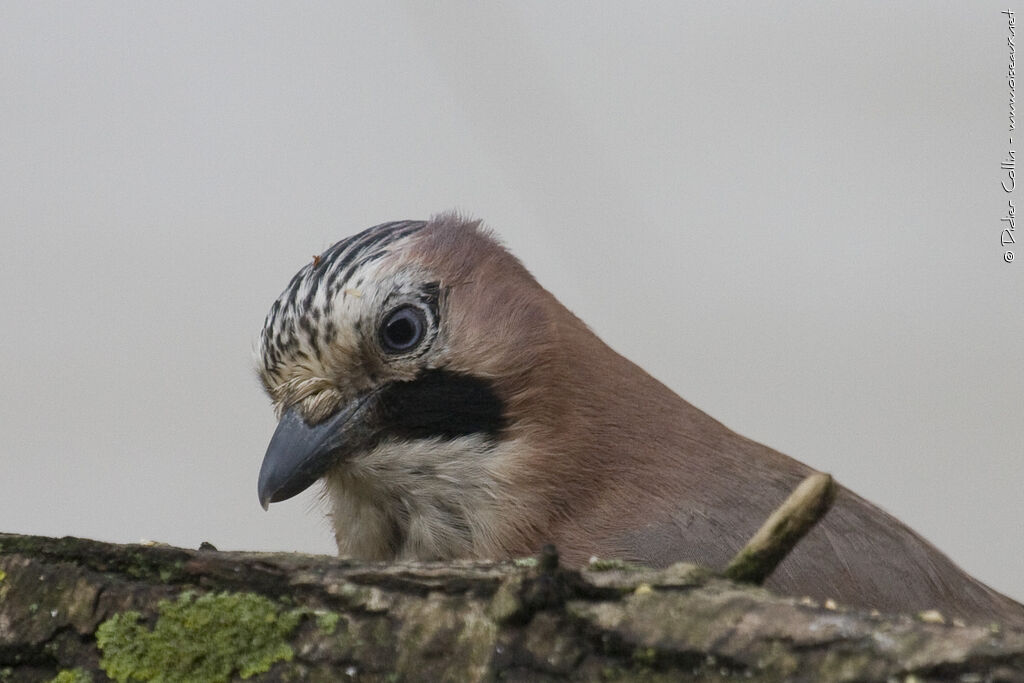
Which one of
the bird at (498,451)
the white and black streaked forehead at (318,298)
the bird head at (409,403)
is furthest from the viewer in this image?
the white and black streaked forehead at (318,298)

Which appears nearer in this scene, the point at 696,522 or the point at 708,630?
the point at 708,630

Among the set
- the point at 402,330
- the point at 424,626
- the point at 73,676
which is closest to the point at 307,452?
the point at 402,330

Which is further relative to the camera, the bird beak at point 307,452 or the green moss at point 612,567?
the bird beak at point 307,452

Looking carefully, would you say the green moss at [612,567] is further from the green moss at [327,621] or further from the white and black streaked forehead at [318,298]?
the white and black streaked forehead at [318,298]

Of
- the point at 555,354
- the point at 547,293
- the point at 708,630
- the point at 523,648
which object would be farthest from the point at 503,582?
the point at 547,293

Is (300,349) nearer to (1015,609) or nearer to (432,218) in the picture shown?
(432,218)

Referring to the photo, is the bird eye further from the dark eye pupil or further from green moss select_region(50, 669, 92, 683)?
green moss select_region(50, 669, 92, 683)

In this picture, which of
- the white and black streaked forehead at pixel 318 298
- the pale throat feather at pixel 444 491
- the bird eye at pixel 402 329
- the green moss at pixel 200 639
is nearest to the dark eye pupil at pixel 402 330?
the bird eye at pixel 402 329
